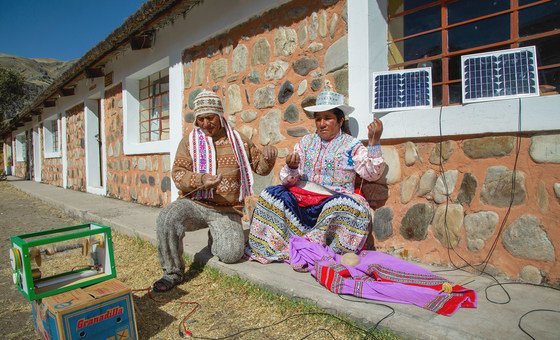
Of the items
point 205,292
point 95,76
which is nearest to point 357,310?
point 205,292

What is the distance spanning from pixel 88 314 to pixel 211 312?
0.81 m

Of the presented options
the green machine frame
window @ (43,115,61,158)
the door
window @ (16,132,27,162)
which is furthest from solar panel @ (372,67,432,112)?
window @ (16,132,27,162)

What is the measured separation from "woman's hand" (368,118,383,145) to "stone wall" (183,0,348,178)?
1.55ft

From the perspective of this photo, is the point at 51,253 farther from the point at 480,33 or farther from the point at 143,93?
the point at 143,93

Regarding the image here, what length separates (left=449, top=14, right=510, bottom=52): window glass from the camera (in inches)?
111

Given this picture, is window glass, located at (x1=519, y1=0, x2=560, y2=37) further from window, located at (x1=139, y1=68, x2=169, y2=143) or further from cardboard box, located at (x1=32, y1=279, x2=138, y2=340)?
window, located at (x1=139, y1=68, x2=169, y2=143)

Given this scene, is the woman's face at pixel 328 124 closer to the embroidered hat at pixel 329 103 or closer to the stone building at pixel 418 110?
the embroidered hat at pixel 329 103

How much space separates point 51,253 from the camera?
2.16 metres

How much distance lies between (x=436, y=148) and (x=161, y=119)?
542cm

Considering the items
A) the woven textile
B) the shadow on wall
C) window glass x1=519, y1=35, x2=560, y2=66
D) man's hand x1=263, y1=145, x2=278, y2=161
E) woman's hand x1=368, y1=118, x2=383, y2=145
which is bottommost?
the woven textile

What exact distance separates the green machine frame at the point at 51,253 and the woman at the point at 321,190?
3.84 ft

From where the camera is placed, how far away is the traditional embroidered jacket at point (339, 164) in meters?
2.91

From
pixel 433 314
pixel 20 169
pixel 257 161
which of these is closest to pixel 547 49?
pixel 433 314

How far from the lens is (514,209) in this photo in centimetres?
247
